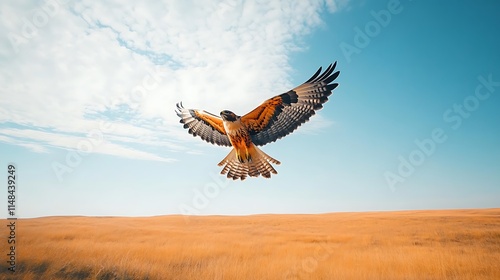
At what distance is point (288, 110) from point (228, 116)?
1584mm

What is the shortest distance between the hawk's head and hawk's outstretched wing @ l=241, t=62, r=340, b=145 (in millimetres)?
611

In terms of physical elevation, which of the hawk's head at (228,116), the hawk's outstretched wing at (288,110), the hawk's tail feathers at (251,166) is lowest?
the hawk's tail feathers at (251,166)

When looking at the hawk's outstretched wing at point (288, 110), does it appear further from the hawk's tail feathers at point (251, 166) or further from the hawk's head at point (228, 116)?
the hawk's head at point (228, 116)

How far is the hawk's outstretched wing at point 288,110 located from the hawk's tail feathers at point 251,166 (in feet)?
1.17

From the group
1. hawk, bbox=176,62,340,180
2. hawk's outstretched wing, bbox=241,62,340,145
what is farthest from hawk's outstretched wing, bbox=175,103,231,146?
hawk's outstretched wing, bbox=241,62,340,145

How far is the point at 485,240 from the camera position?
15.7 m

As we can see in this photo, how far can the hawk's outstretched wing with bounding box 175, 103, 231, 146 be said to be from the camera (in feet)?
19.7

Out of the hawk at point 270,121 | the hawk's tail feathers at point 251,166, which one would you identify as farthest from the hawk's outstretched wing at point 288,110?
the hawk's tail feathers at point 251,166

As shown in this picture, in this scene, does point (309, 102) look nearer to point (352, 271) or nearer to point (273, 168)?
point (273, 168)

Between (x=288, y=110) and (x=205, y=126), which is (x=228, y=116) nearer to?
(x=288, y=110)

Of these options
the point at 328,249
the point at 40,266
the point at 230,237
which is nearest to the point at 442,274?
the point at 328,249

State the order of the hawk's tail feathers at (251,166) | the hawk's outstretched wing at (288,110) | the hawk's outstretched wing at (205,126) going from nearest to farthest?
the hawk's tail feathers at (251,166) < the hawk's outstretched wing at (288,110) < the hawk's outstretched wing at (205,126)

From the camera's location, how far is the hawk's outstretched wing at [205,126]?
19.7 feet

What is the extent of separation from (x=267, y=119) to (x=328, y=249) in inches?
410
